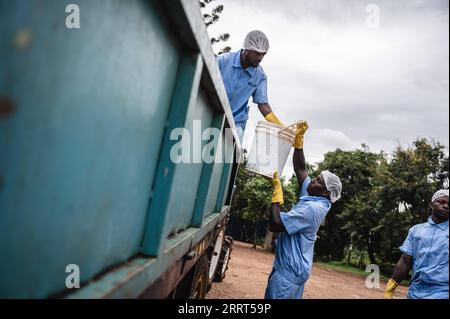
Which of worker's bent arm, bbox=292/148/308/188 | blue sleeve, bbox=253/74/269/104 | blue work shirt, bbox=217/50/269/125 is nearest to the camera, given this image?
worker's bent arm, bbox=292/148/308/188

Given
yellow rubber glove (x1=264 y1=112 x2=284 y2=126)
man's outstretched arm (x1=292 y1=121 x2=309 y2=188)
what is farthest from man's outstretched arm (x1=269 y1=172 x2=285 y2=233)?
yellow rubber glove (x1=264 y1=112 x2=284 y2=126)

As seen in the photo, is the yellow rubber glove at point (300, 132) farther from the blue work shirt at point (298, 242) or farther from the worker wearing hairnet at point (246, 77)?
the blue work shirt at point (298, 242)

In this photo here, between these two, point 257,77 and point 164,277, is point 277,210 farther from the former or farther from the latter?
point 257,77

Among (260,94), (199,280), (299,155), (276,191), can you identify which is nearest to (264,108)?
(260,94)

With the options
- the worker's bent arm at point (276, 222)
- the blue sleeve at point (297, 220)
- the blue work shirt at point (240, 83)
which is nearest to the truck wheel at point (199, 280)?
Answer: the worker's bent arm at point (276, 222)

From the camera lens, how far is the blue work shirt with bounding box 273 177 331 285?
3.12m

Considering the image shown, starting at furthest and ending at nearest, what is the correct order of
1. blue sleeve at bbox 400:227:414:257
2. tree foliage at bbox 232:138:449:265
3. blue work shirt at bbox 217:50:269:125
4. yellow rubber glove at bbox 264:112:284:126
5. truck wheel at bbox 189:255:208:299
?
tree foliage at bbox 232:138:449:265
yellow rubber glove at bbox 264:112:284:126
blue work shirt at bbox 217:50:269:125
blue sleeve at bbox 400:227:414:257
truck wheel at bbox 189:255:208:299

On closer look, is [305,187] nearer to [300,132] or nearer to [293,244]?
[300,132]

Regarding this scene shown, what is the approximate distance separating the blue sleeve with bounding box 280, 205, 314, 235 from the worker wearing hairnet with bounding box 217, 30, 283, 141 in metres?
1.55

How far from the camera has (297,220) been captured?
3145 millimetres

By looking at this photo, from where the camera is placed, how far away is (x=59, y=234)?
977 mm

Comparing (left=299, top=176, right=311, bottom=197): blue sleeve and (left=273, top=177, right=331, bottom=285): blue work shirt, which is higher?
(left=299, top=176, right=311, bottom=197): blue sleeve

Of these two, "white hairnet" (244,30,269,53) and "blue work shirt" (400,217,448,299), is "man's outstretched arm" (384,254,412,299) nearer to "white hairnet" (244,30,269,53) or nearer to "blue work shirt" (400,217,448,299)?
"blue work shirt" (400,217,448,299)
